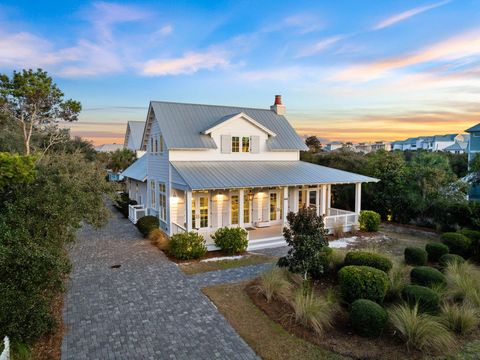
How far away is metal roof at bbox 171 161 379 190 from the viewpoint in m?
14.9

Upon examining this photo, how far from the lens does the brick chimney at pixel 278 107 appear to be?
22.9m

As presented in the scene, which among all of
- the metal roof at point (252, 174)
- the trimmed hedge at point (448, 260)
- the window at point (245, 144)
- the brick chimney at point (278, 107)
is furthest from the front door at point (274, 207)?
the trimmed hedge at point (448, 260)

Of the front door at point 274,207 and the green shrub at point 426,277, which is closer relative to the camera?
the green shrub at point 426,277

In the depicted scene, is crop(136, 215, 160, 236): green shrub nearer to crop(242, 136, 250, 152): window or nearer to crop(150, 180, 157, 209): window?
crop(150, 180, 157, 209): window

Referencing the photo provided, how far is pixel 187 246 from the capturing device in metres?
13.2

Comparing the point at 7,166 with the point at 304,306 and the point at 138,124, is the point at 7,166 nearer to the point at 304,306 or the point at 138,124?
the point at 304,306

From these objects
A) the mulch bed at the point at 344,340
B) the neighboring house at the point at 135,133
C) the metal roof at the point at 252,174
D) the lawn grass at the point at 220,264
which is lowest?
the lawn grass at the point at 220,264

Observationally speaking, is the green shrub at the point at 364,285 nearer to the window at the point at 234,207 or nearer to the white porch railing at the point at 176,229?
the white porch railing at the point at 176,229

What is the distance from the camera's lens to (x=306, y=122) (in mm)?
34438

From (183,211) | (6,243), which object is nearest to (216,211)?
(183,211)

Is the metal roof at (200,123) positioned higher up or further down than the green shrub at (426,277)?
higher up

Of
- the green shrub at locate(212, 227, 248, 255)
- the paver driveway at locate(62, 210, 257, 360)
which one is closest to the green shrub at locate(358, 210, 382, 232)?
the green shrub at locate(212, 227, 248, 255)

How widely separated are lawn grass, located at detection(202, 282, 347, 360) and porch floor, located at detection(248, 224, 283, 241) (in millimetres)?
6767

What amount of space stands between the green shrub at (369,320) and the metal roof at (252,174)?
8709 mm
